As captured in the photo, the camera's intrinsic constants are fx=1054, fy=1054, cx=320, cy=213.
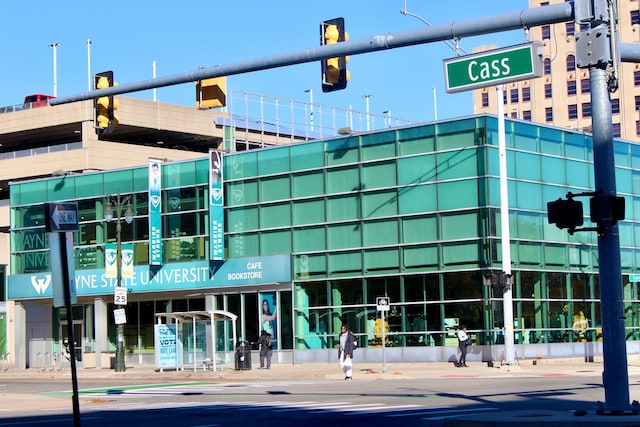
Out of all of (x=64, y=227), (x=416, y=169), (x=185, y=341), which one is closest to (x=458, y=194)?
(x=416, y=169)

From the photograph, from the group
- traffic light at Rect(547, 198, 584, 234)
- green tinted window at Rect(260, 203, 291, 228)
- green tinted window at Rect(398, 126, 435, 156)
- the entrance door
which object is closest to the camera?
traffic light at Rect(547, 198, 584, 234)

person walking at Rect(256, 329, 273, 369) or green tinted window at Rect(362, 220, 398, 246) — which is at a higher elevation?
green tinted window at Rect(362, 220, 398, 246)

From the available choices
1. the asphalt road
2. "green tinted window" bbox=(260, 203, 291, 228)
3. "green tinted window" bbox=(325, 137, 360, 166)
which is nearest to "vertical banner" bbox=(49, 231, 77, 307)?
the asphalt road

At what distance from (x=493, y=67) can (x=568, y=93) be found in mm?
102770

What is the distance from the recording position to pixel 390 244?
44.5 meters

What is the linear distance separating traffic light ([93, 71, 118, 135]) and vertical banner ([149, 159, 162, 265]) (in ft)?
101

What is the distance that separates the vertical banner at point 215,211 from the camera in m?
47.8

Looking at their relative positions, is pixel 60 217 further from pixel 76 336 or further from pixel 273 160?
pixel 76 336

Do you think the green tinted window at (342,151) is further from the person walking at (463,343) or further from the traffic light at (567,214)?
the traffic light at (567,214)

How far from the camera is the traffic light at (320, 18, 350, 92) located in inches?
642

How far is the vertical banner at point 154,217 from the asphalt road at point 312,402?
52.6ft

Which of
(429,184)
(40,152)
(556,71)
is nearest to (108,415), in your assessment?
(429,184)

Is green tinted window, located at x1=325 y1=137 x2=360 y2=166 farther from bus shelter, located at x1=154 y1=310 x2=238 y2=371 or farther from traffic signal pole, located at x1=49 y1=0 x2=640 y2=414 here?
traffic signal pole, located at x1=49 y1=0 x2=640 y2=414

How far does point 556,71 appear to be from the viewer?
4579 inches
